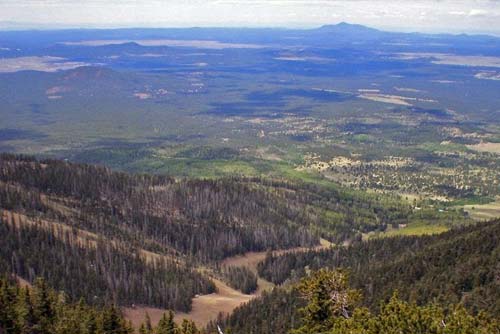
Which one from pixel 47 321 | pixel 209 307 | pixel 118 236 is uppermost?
pixel 47 321

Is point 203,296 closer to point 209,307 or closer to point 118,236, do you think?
point 209,307

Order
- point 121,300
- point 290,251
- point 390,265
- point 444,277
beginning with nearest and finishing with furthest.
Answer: point 444,277 → point 390,265 → point 121,300 → point 290,251

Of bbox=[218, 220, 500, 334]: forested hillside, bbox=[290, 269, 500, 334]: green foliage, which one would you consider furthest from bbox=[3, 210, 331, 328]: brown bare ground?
bbox=[290, 269, 500, 334]: green foliage

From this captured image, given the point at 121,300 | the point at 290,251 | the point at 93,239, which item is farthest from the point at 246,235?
the point at 121,300

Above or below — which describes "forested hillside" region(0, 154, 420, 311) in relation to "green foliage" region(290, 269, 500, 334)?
below

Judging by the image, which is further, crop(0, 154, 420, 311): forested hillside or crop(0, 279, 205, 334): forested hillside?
crop(0, 154, 420, 311): forested hillside

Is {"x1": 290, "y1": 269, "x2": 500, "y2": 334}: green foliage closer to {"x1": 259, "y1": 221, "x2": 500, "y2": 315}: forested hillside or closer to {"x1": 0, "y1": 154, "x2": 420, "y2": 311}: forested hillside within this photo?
{"x1": 259, "y1": 221, "x2": 500, "y2": 315}: forested hillside

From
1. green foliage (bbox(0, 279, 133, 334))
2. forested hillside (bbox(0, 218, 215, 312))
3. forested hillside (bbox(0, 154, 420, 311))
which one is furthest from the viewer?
forested hillside (bbox(0, 154, 420, 311))

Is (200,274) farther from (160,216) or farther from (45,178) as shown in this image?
(45,178)

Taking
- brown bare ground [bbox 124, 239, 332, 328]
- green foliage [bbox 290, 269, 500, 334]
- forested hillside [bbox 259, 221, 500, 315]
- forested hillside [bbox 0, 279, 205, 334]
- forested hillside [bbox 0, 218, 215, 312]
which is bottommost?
brown bare ground [bbox 124, 239, 332, 328]

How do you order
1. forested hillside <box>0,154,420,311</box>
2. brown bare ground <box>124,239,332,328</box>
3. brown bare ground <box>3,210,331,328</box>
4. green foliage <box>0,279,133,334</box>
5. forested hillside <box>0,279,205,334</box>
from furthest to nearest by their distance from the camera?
forested hillside <box>0,154,420,311</box>, brown bare ground <box>3,210,331,328</box>, brown bare ground <box>124,239,332,328</box>, green foliage <box>0,279,133,334</box>, forested hillside <box>0,279,205,334</box>

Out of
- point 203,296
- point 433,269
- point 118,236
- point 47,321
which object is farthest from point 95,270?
point 433,269
